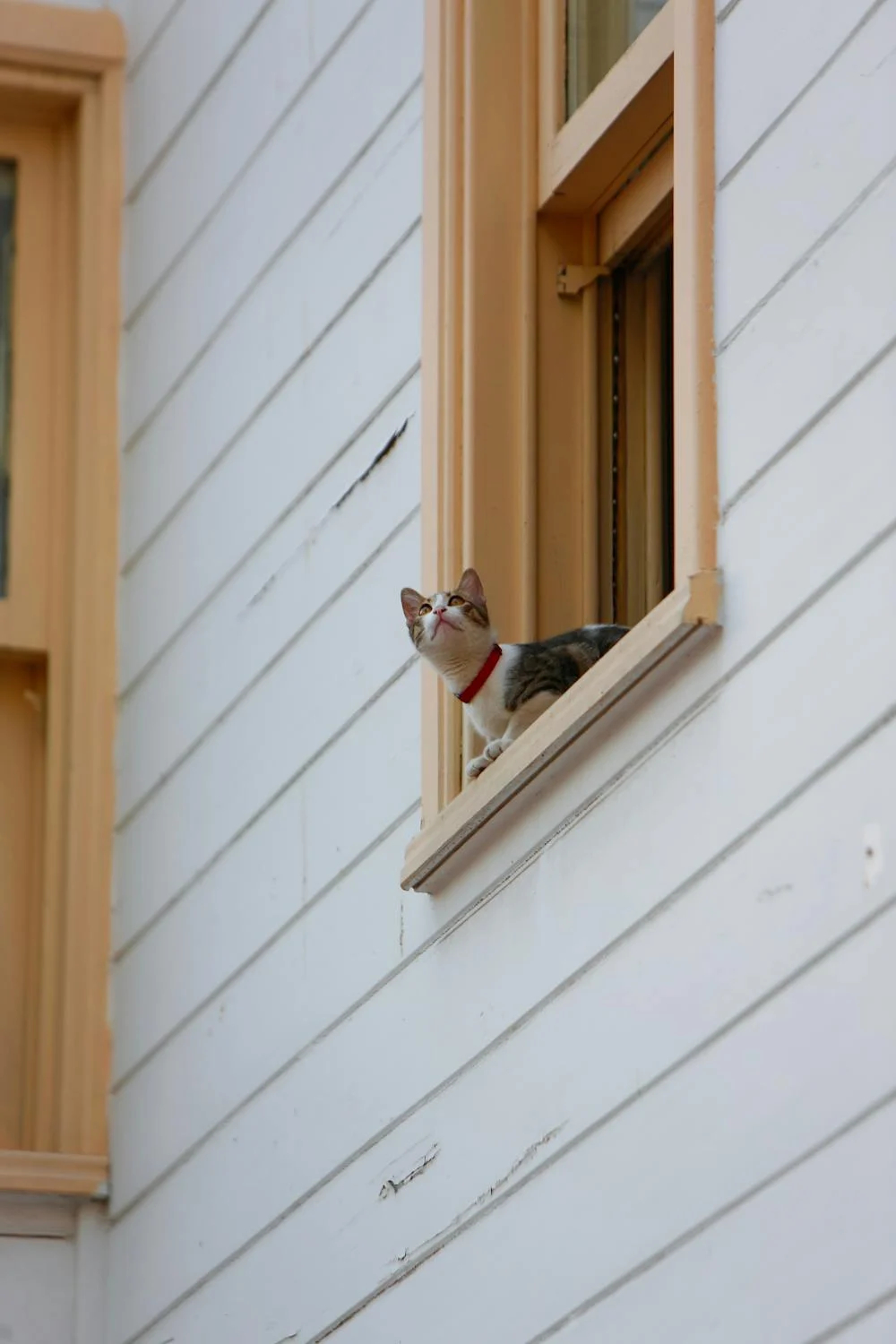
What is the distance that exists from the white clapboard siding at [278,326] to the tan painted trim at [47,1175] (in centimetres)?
120

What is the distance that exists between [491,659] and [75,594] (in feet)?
5.88

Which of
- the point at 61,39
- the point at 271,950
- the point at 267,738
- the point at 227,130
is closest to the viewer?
the point at 271,950

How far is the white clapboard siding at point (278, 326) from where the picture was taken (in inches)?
182

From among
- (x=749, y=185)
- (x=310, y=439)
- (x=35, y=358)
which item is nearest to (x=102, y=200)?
(x=35, y=358)

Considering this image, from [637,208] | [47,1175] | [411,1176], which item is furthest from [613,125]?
[47,1175]

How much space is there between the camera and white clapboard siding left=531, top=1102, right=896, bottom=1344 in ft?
9.27

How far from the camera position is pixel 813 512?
3.18m

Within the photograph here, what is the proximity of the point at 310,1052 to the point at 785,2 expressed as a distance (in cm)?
184

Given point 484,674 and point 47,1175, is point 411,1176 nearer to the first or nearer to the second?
point 484,674

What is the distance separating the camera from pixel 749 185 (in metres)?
3.44

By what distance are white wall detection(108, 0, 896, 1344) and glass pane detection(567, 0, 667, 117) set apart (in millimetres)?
304

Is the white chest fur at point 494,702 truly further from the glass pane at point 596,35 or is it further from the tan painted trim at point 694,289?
the glass pane at point 596,35

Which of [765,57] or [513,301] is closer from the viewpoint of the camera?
[765,57]

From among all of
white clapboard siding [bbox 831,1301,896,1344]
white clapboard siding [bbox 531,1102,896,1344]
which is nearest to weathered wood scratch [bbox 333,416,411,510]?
white clapboard siding [bbox 531,1102,896,1344]
